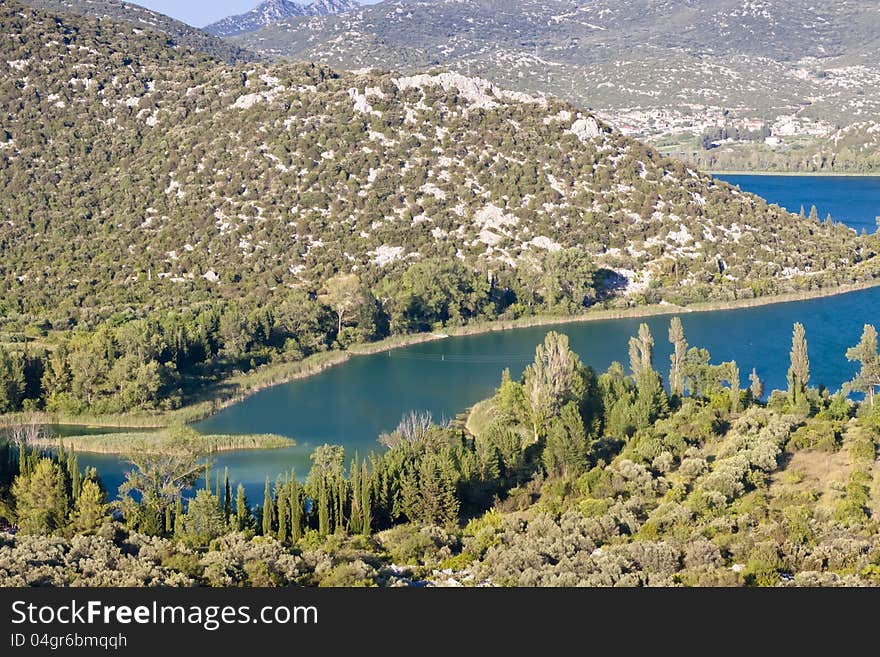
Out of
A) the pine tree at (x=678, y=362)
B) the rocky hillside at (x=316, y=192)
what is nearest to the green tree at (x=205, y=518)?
the pine tree at (x=678, y=362)

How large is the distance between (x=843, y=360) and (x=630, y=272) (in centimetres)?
3178

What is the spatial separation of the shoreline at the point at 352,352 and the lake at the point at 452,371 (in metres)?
0.92

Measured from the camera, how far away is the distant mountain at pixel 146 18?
186 meters

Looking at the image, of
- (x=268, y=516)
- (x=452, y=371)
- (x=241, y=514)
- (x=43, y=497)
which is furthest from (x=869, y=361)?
(x=43, y=497)

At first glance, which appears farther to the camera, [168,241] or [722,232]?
[722,232]

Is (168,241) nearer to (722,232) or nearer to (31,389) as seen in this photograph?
(31,389)

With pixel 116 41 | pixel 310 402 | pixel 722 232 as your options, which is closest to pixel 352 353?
pixel 310 402

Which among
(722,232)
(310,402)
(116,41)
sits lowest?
(310,402)

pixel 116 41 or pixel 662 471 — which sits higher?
pixel 116 41

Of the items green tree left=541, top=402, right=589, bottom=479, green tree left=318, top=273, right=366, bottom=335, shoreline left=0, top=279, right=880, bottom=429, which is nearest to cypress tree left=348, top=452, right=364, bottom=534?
green tree left=541, top=402, right=589, bottom=479

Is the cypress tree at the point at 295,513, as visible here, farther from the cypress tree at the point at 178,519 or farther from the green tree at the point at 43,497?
the green tree at the point at 43,497

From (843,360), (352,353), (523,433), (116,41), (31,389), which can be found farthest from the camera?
(116,41)

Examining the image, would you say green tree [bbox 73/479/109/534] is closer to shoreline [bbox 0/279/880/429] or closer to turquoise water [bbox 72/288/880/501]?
turquoise water [bbox 72/288/880/501]

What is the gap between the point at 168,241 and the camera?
337 ft
